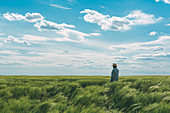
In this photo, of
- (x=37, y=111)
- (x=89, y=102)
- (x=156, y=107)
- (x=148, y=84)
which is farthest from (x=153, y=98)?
(x=37, y=111)

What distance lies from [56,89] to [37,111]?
3196 mm

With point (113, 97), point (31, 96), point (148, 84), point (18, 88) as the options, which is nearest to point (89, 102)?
point (113, 97)

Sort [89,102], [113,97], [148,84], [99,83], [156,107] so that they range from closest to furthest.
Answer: [156,107], [89,102], [113,97], [148,84], [99,83]

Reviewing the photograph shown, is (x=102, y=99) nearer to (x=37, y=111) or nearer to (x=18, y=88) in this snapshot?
(x=37, y=111)

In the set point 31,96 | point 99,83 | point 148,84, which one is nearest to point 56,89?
point 31,96

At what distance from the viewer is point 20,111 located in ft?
13.9

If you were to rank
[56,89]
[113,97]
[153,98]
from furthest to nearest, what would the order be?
[56,89], [113,97], [153,98]

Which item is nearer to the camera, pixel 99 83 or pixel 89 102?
pixel 89 102

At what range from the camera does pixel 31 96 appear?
6.75 meters

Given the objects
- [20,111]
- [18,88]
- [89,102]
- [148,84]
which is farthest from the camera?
[148,84]

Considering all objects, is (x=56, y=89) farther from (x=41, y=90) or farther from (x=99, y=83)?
(x=99, y=83)

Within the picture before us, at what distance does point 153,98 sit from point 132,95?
726 mm

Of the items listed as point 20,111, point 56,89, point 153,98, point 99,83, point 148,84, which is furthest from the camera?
point 99,83

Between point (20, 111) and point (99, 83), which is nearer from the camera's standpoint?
point (20, 111)
